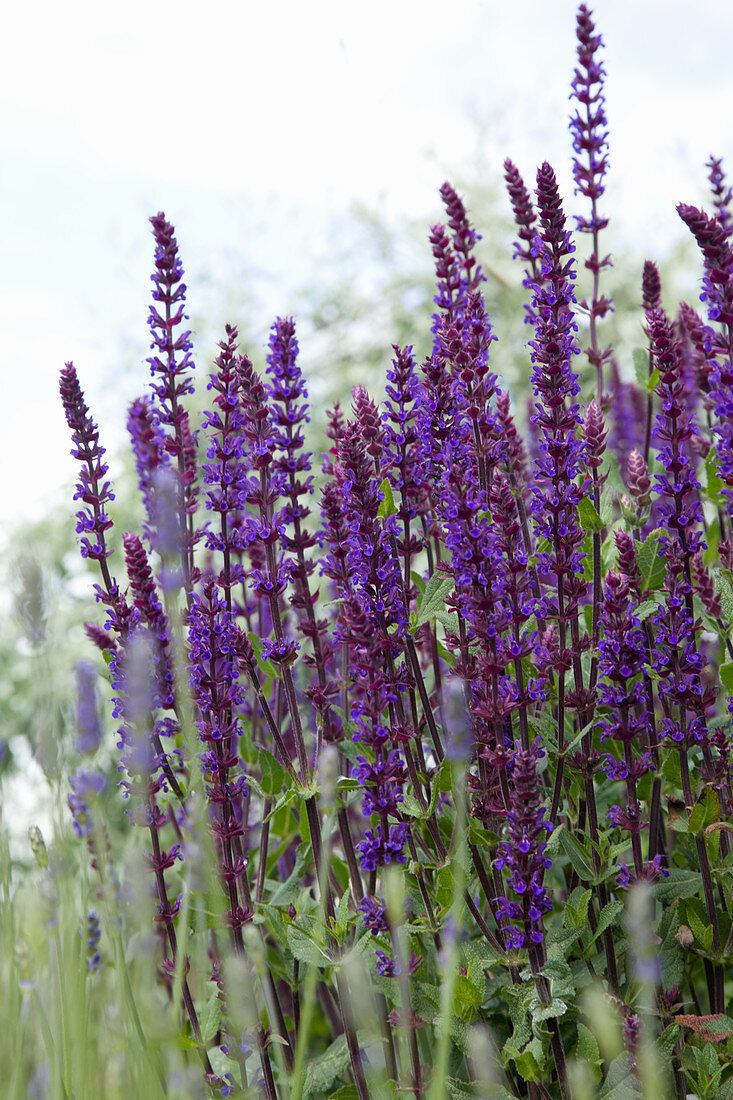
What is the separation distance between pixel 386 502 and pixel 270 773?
790 millimetres

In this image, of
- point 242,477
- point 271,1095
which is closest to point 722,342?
point 242,477

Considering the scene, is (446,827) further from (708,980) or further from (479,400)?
(479,400)

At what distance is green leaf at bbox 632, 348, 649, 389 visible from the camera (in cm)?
280

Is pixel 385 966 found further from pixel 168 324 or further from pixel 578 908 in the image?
pixel 168 324

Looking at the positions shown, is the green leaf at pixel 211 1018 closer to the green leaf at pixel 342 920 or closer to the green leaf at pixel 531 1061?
the green leaf at pixel 342 920

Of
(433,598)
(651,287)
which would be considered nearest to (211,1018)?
(433,598)

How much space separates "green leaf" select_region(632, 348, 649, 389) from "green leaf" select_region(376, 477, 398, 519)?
97 cm

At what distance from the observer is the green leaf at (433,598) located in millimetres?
2162

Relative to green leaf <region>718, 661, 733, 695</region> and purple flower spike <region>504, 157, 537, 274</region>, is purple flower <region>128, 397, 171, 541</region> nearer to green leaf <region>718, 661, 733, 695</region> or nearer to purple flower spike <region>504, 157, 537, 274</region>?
purple flower spike <region>504, 157, 537, 274</region>

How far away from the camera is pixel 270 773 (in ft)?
8.20

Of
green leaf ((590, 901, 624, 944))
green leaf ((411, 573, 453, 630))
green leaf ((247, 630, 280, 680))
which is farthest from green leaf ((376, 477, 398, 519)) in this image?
green leaf ((590, 901, 624, 944))

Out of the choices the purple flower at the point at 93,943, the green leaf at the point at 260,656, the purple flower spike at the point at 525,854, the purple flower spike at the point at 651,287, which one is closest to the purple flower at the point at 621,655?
the purple flower spike at the point at 525,854

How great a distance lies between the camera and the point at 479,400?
217cm

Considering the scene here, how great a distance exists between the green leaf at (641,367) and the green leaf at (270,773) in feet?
4.64
